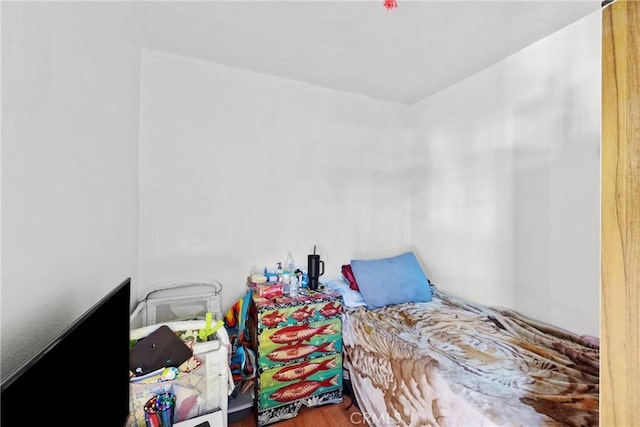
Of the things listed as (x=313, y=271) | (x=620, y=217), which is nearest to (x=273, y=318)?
(x=313, y=271)

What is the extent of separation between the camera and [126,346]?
3.26 feet

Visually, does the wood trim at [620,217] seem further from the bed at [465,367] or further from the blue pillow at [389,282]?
the blue pillow at [389,282]

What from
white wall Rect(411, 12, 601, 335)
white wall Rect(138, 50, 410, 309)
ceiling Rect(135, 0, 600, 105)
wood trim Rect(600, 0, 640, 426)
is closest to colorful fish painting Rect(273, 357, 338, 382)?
white wall Rect(138, 50, 410, 309)

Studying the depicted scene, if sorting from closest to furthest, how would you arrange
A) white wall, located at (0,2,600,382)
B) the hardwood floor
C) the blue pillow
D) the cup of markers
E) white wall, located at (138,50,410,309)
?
1. white wall, located at (0,2,600,382)
2. the cup of markers
3. the hardwood floor
4. white wall, located at (138,50,410,309)
5. the blue pillow

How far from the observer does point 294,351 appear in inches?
75.6

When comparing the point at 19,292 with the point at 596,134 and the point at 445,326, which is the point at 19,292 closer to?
the point at 445,326

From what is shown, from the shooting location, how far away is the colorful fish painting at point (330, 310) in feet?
6.69

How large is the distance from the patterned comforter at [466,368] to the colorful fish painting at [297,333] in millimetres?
220

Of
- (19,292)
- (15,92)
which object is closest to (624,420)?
(19,292)

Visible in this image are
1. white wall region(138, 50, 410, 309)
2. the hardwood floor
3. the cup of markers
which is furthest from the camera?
white wall region(138, 50, 410, 309)

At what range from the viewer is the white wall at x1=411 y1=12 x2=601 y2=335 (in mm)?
1655

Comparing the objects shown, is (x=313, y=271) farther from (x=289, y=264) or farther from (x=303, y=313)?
(x=303, y=313)

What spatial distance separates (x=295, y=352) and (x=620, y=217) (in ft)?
6.16

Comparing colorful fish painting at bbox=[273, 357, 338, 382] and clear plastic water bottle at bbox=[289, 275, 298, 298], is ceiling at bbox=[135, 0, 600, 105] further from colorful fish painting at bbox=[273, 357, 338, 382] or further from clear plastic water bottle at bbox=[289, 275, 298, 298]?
colorful fish painting at bbox=[273, 357, 338, 382]
